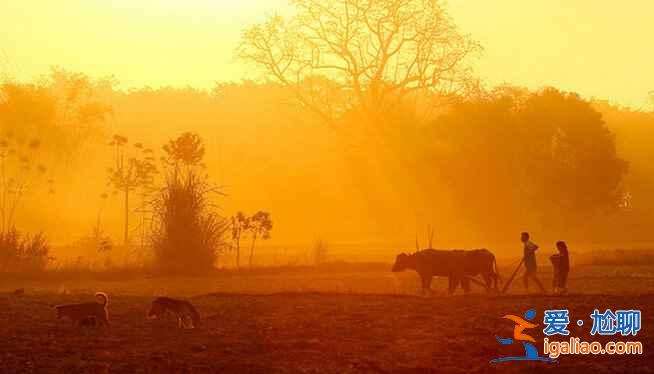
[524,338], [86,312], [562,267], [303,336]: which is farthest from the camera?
[562,267]

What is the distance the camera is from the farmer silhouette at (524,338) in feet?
40.9

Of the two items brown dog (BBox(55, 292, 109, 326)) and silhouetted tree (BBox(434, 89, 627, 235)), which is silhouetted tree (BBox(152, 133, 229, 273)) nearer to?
brown dog (BBox(55, 292, 109, 326))

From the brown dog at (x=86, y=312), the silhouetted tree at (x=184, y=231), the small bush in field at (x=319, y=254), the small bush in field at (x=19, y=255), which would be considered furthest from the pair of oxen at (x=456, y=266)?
the small bush in field at (x=19, y=255)

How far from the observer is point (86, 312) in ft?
49.0

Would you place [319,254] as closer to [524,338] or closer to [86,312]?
A: [86,312]

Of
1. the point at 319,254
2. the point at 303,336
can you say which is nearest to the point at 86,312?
the point at 303,336

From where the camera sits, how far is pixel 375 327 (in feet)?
49.2

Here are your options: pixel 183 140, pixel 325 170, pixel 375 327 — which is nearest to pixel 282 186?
pixel 325 170

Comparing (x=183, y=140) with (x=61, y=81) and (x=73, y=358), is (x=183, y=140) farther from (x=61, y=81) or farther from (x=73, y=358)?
(x=61, y=81)

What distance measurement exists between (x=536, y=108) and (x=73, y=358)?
48230 millimetres

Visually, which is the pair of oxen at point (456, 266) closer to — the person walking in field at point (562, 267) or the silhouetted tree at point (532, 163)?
the person walking in field at point (562, 267)

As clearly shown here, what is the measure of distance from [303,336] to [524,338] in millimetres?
Answer: 3346

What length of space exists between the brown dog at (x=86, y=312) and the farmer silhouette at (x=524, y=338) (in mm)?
6315

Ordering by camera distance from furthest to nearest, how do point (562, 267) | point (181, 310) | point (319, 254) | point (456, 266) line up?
point (319, 254), point (456, 266), point (562, 267), point (181, 310)
